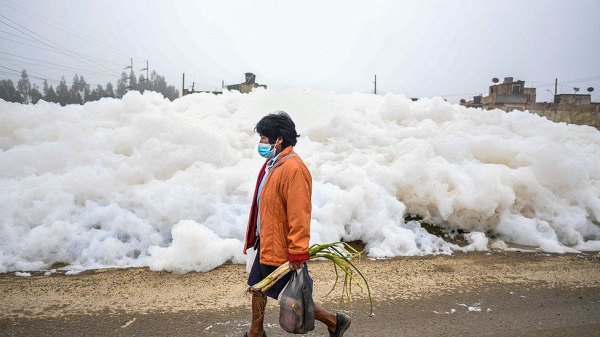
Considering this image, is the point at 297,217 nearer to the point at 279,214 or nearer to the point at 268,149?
the point at 279,214

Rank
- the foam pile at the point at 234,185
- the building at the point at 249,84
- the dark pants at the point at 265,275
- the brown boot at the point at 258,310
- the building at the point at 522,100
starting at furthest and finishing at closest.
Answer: the building at the point at 522,100 < the building at the point at 249,84 < the foam pile at the point at 234,185 < the brown boot at the point at 258,310 < the dark pants at the point at 265,275

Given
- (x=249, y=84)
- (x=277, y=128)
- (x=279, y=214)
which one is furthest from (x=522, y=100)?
(x=279, y=214)

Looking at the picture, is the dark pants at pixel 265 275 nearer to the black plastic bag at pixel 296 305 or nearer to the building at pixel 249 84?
the black plastic bag at pixel 296 305

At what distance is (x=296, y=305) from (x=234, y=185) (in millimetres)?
4583

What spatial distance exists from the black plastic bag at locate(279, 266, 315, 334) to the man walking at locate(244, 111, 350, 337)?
0.10m

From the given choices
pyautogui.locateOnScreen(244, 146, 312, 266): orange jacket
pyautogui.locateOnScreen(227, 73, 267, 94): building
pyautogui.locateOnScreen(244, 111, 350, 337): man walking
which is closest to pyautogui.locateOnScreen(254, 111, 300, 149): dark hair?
pyautogui.locateOnScreen(244, 111, 350, 337): man walking

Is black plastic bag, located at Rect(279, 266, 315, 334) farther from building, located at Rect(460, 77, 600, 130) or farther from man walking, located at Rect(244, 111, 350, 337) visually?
building, located at Rect(460, 77, 600, 130)

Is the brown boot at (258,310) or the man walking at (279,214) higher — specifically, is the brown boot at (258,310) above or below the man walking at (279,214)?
below

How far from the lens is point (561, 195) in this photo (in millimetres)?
7625

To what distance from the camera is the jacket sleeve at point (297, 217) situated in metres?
2.61

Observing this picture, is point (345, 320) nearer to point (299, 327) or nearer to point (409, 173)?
point (299, 327)

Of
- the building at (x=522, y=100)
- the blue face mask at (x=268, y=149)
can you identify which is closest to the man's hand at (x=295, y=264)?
the blue face mask at (x=268, y=149)

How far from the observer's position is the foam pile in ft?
18.1

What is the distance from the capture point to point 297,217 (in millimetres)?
2607
